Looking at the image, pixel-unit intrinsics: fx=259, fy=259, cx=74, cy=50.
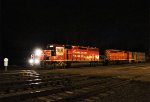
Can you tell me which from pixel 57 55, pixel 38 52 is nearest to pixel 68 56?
pixel 57 55

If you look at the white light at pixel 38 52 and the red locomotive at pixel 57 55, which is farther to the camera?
the white light at pixel 38 52

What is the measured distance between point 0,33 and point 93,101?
7417cm

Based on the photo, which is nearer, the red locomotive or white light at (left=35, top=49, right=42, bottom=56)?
the red locomotive

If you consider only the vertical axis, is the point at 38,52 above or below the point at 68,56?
above

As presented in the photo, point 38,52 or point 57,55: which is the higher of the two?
point 38,52

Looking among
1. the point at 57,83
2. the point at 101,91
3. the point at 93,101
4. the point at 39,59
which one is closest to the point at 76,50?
the point at 39,59

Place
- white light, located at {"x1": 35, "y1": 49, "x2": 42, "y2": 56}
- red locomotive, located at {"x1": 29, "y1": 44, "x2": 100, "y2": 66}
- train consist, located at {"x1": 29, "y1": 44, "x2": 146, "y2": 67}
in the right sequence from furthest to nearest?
1. white light, located at {"x1": 35, "y1": 49, "x2": 42, "y2": 56}
2. train consist, located at {"x1": 29, "y1": 44, "x2": 146, "y2": 67}
3. red locomotive, located at {"x1": 29, "y1": 44, "x2": 100, "y2": 66}

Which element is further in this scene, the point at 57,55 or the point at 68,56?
the point at 68,56

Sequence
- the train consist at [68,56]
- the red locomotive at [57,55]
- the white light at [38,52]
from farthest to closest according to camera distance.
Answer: the white light at [38,52], the train consist at [68,56], the red locomotive at [57,55]

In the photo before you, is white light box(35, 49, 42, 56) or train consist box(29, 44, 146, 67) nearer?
train consist box(29, 44, 146, 67)

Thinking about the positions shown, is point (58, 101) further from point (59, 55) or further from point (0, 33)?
point (0, 33)

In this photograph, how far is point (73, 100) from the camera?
29.5ft

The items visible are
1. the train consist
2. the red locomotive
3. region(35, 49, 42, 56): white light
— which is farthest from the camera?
region(35, 49, 42, 56): white light

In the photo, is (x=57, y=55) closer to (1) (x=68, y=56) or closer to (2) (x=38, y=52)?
(1) (x=68, y=56)
